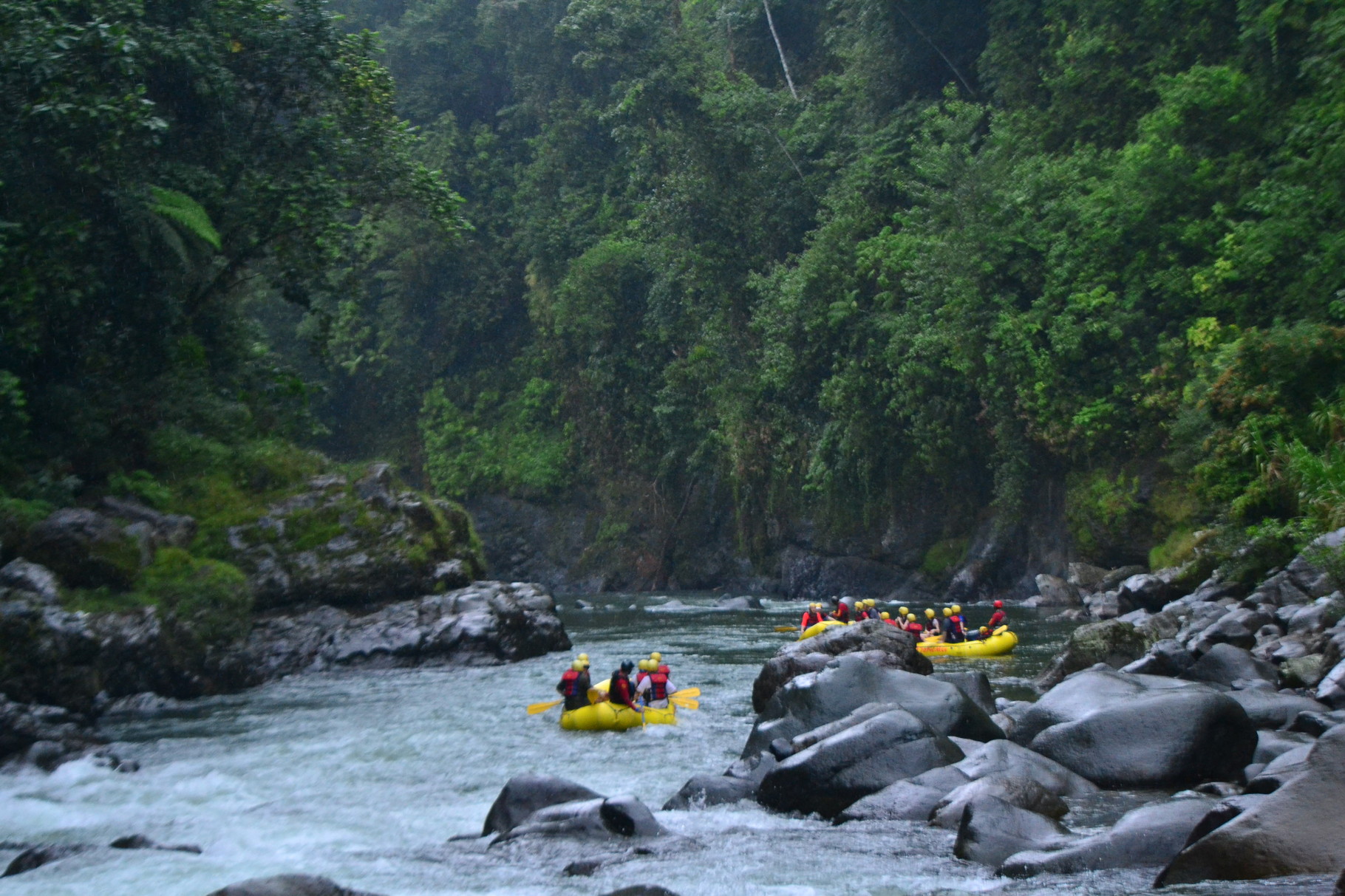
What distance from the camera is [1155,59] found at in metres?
21.7

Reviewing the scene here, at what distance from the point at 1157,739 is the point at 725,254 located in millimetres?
22908

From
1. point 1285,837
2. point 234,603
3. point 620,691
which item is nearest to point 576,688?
point 620,691

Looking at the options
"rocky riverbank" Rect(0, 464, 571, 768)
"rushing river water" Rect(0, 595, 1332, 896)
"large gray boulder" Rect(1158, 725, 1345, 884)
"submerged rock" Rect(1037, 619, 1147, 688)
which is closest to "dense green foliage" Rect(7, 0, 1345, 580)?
"rocky riverbank" Rect(0, 464, 571, 768)

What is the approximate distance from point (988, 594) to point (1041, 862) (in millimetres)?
18659

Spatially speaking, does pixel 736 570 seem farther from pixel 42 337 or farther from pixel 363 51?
pixel 42 337

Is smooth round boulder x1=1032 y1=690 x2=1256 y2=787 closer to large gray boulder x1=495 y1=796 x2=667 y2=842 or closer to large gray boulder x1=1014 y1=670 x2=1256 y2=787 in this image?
large gray boulder x1=1014 y1=670 x2=1256 y2=787

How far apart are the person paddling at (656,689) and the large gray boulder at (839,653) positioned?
0.89 m

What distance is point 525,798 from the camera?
7480 millimetres

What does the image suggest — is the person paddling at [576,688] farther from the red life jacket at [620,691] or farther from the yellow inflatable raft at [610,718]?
the red life jacket at [620,691]

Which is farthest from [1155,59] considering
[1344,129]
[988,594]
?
[988,594]

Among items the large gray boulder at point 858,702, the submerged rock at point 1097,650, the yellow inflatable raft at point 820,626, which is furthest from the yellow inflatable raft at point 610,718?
the yellow inflatable raft at point 820,626

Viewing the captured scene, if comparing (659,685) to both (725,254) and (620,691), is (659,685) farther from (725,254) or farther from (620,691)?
Answer: (725,254)

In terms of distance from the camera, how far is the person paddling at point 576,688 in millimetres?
11445

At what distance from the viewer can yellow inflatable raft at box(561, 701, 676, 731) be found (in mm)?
11234
